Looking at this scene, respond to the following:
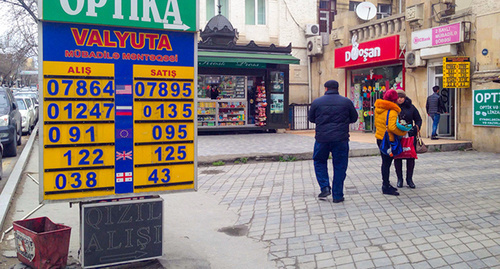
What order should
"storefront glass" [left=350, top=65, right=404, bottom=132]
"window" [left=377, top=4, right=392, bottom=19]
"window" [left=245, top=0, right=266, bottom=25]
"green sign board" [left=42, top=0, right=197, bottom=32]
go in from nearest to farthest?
"green sign board" [left=42, top=0, right=197, bottom=32], "storefront glass" [left=350, top=65, right=404, bottom=132], "window" [left=245, top=0, right=266, bottom=25], "window" [left=377, top=4, right=392, bottom=19]

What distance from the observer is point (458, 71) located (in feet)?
44.2

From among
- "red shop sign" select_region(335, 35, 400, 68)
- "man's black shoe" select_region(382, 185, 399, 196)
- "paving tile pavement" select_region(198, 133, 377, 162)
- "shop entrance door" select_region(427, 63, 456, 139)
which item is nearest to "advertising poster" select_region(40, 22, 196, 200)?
"man's black shoe" select_region(382, 185, 399, 196)

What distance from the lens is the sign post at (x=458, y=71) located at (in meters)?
13.4

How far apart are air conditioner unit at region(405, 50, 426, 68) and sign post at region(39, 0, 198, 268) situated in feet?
41.3

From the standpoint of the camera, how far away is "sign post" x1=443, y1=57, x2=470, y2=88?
44.1ft

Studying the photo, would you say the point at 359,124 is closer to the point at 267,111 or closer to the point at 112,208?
the point at 267,111

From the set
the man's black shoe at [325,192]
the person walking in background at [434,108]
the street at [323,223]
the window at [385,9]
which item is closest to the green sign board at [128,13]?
the street at [323,223]

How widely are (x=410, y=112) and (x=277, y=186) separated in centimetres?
269

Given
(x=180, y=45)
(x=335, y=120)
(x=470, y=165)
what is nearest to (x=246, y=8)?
(x=470, y=165)

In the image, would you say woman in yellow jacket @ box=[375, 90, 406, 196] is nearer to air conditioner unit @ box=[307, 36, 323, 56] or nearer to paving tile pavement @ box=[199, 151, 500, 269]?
paving tile pavement @ box=[199, 151, 500, 269]

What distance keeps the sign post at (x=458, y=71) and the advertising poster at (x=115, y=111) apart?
11270mm

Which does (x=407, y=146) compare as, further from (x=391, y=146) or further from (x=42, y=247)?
(x=42, y=247)

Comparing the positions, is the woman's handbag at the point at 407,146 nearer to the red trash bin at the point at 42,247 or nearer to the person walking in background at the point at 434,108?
the red trash bin at the point at 42,247

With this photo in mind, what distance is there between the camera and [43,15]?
3.77m
